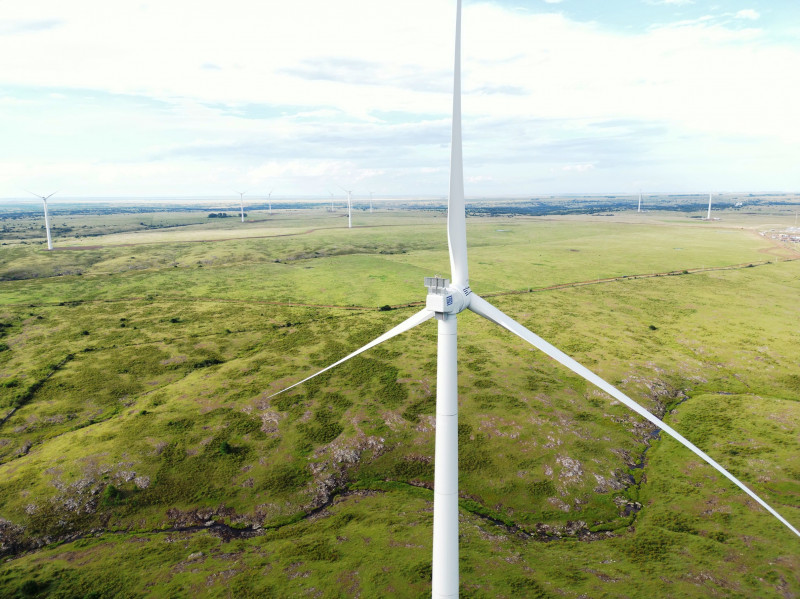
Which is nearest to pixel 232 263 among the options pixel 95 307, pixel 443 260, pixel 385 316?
pixel 95 307

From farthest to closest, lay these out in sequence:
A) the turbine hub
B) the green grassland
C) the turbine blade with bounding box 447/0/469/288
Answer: the green grassland
the turbine blade with bounding box 447/0/469/288
the turbine hub

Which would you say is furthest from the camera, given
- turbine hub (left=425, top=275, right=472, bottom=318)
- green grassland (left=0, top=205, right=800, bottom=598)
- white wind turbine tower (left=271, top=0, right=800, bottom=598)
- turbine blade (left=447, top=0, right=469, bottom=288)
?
green grassland (left=0, top=205, right=800, bottom=598)

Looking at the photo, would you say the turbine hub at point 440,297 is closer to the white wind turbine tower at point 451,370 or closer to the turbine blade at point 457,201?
the white wind turbine tower at point 451,370

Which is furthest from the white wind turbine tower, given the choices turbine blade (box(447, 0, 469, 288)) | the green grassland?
the green grassland

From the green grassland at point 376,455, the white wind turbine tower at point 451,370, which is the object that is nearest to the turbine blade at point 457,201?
the white wind turbine tower at point 451,370

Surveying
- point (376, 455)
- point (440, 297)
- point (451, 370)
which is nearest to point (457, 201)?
point (440, 297)

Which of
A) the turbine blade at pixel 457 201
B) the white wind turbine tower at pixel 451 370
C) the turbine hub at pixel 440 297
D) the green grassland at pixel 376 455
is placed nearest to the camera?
the turbine hub at pixel 440 297

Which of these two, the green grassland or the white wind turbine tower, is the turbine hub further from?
the green grassland
